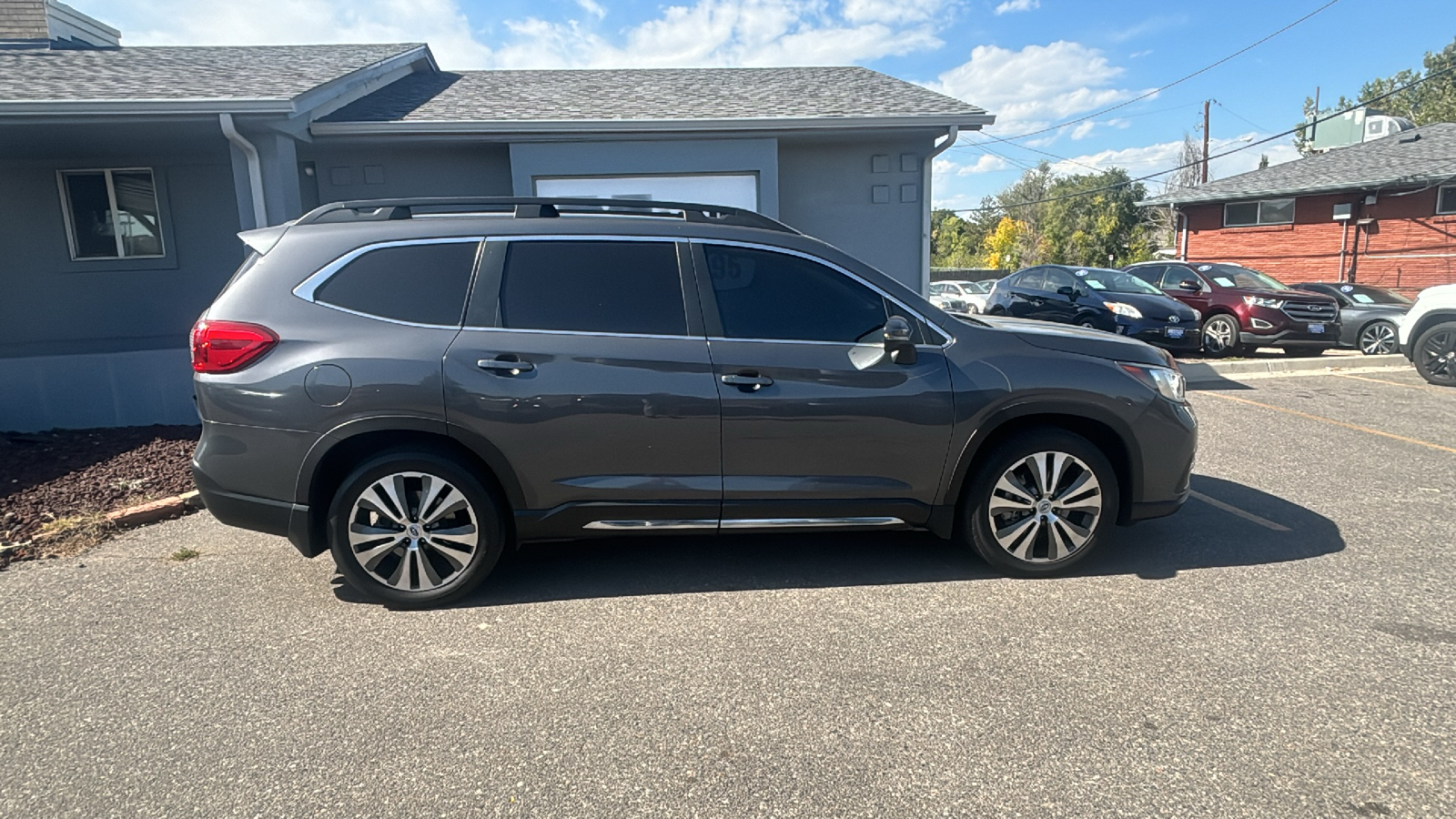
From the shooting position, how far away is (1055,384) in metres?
3.94

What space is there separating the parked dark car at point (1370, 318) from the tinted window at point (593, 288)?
14.1 metres

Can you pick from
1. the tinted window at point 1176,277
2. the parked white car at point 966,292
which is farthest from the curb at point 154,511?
the parked white car at point 966,292

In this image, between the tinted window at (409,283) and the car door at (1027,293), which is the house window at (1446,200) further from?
the tinted window at (409,283)

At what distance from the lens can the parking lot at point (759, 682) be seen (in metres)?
2.48

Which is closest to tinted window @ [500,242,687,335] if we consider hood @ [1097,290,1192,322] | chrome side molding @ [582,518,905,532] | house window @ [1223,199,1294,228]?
chrome side molding @ [582,518,905,532]

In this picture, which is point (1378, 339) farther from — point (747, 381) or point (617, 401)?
point (617, 401)

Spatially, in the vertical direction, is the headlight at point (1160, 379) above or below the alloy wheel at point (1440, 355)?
above

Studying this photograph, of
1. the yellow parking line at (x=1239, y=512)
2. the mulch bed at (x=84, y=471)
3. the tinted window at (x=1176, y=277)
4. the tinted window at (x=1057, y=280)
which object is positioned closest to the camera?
the yellow parking line at (x=1239, y=512)

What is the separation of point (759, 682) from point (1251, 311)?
1262cm

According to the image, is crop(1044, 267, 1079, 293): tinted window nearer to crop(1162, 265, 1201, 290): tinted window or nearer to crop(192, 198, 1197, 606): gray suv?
crop(1162, 265, 1201, 290): tinted window


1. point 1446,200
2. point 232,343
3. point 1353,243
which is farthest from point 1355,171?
point 232,343

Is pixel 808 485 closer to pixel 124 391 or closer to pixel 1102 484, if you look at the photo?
pixel 1102 484

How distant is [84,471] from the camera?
614 centimetres

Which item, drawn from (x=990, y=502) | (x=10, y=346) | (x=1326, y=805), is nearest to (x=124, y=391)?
(x=10, y=346)
